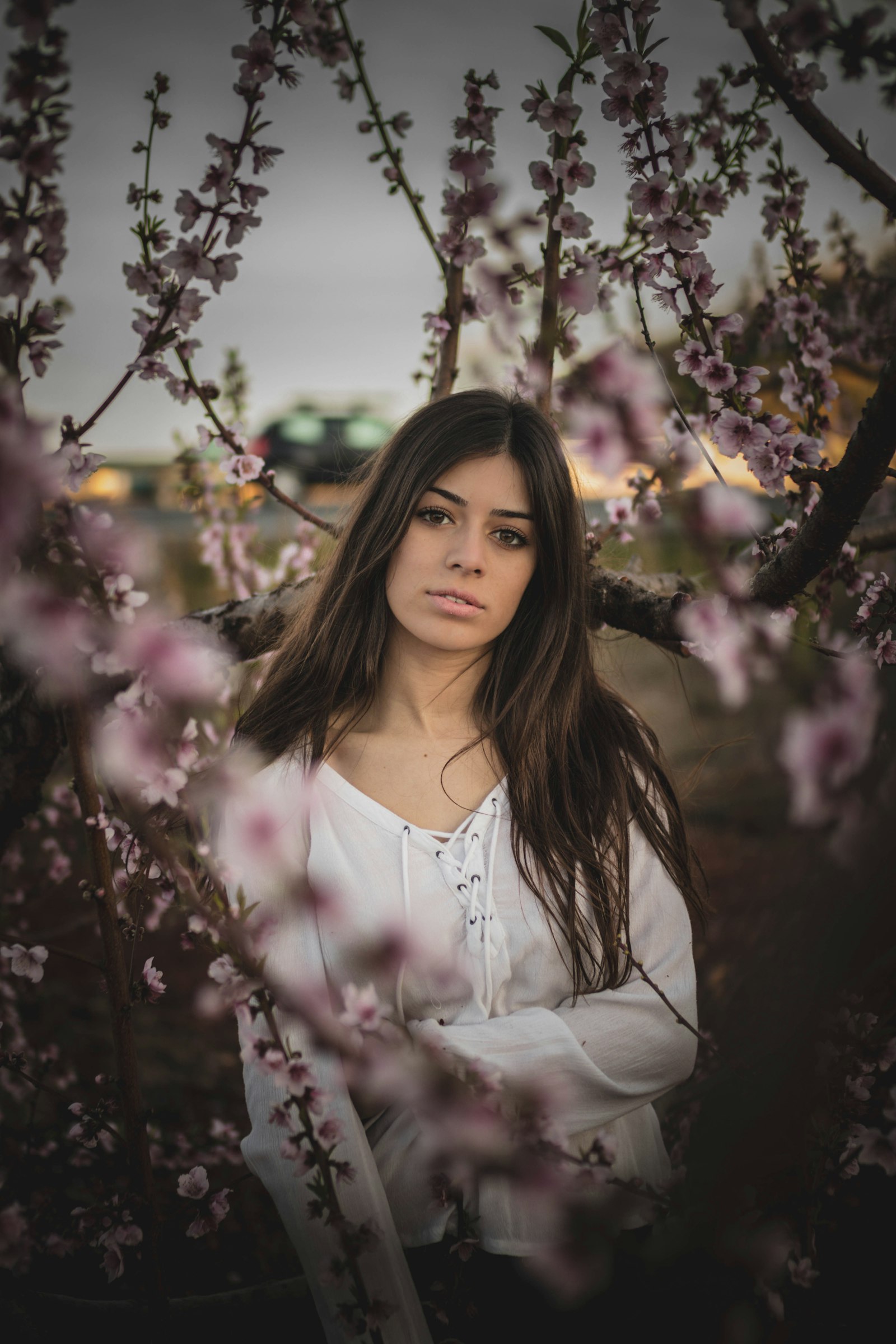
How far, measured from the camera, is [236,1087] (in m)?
3.01

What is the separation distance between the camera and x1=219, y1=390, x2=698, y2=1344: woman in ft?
4.44

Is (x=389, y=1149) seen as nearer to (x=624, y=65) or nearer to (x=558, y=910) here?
(x=558, y=910)

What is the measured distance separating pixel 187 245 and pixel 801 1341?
6.07 ft

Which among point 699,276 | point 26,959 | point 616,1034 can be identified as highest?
point 699,276

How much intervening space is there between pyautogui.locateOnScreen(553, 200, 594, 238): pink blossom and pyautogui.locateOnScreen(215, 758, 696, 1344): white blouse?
3.67ft

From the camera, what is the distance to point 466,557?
1.56 m

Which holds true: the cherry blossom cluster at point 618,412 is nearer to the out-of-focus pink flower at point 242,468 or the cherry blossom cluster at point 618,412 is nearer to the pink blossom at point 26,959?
the out-of-focus pink flower at point 242,468

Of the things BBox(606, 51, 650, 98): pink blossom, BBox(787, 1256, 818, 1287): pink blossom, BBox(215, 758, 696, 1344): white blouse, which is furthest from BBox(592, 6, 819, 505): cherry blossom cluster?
BBox(787, 1256, 818, 1287): pink blossom

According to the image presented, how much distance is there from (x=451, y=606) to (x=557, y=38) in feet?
3.15

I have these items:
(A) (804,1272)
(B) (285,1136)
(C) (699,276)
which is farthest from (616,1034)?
(C) (699,276)

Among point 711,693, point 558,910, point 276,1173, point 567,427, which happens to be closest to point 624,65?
point 567,427

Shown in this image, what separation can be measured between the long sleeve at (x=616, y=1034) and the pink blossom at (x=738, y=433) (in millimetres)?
778

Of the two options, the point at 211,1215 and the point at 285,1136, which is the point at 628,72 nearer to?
the point at 285,1136

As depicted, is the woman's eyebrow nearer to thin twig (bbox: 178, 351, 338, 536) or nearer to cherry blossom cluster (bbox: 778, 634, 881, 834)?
thin twig (bbox: 178, 351, 338, 536)
